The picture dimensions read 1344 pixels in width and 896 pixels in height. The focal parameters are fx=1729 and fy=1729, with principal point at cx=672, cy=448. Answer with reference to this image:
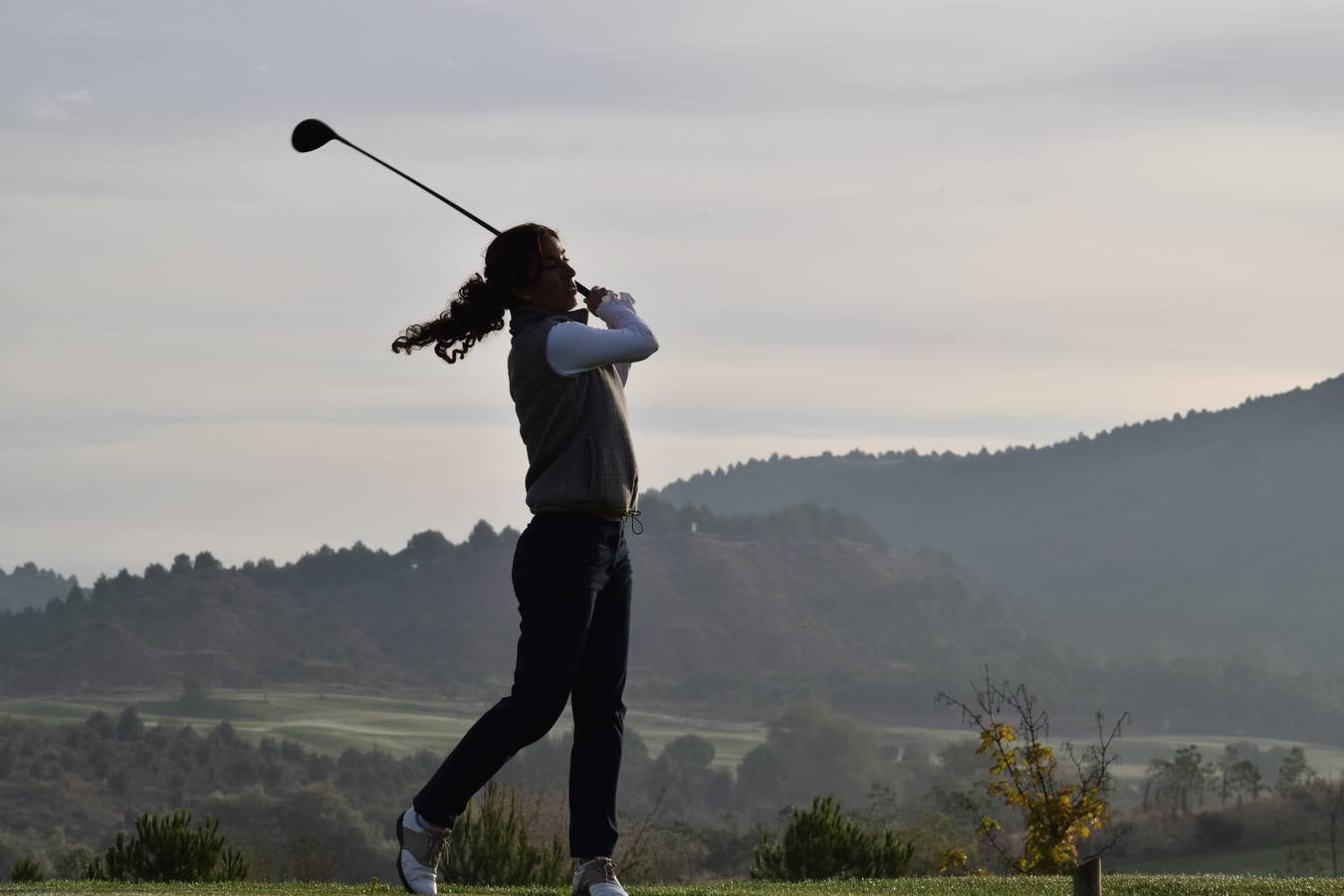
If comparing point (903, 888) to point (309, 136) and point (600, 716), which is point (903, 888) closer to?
point (600, 716)

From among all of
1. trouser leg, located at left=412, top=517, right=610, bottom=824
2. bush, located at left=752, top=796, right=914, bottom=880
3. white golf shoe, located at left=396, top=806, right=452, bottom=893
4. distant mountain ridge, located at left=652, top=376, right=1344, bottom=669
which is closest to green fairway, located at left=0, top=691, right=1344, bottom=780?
distant mountain ridge, located at left=652, top=376, right=1344, bottom=669

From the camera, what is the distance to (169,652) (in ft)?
517

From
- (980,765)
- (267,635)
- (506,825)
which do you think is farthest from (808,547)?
(506,825)

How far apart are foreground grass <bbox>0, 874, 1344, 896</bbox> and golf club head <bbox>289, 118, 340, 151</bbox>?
309 cm

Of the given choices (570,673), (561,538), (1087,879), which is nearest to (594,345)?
(561,538)

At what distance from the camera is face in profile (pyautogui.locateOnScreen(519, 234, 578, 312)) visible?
604 centimetres

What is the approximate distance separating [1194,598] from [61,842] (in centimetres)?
12167

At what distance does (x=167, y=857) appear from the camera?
11.4 meters

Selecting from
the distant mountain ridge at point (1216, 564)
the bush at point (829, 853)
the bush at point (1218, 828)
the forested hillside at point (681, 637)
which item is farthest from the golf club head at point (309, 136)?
the distant mountain ridge at point (1216, 564)

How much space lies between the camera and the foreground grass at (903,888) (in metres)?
7.43

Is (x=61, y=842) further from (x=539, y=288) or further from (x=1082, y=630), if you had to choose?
(x=1082, y=630)

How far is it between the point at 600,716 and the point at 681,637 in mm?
165984

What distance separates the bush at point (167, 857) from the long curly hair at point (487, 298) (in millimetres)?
6293

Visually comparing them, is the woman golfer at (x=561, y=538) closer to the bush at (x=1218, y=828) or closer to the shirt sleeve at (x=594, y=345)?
the shirt sleeve at (x=594, y=345)
